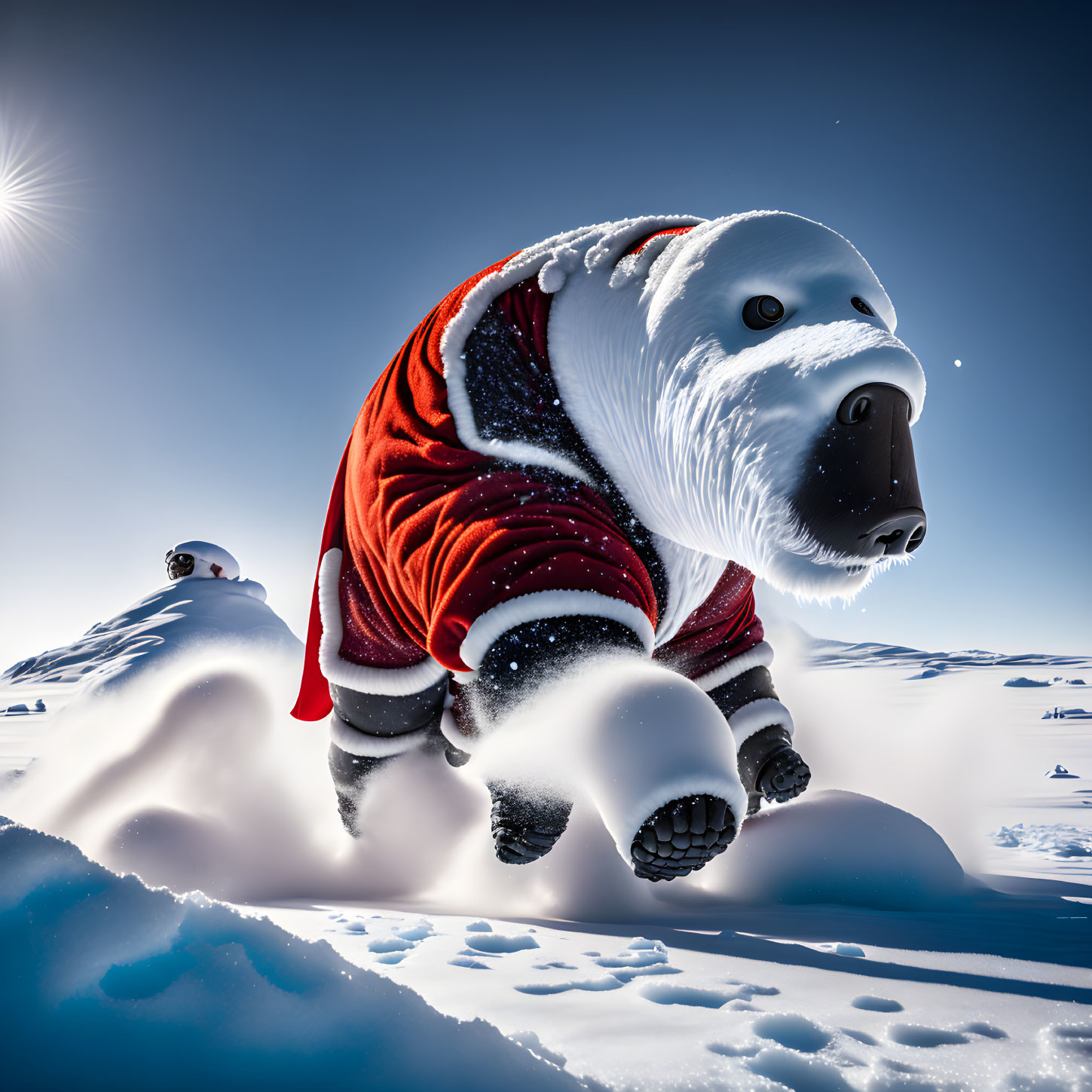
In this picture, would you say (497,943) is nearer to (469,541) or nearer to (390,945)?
(390,945)

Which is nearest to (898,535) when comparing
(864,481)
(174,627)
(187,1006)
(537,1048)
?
(864,481)

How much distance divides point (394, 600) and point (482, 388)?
329mm

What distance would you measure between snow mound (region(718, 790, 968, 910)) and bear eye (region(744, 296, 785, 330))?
0.77 m

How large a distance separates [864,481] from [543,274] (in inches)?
22.2

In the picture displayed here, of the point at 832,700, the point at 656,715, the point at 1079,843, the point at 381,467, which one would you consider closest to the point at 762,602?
the point at 832,700

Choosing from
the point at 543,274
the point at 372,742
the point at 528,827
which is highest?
the point at 543,274

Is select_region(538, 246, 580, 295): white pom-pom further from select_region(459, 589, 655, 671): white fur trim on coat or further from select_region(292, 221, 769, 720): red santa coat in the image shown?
select_region(459, 589, 655, 671): white fur trim on coat

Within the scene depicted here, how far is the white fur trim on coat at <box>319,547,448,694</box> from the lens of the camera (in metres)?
1.12

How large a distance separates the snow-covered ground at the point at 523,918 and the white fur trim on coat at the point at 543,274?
47 centimetres

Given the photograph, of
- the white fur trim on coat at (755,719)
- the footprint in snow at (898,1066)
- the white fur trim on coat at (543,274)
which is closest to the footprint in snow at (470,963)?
the footprint in snow at (898,1066)

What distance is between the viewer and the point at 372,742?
1282 millimetres

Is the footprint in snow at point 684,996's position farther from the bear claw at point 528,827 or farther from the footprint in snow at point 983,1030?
the bear claw at point 528,827

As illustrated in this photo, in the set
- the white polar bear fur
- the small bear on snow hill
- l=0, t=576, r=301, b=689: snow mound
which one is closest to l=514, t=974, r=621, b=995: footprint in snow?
the small bear on snow hill

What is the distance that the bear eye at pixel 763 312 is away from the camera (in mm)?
832
